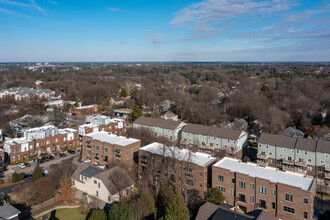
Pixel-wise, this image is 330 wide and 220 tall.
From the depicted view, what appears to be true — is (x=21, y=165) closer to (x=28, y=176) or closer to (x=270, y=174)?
(x=28, y=176)

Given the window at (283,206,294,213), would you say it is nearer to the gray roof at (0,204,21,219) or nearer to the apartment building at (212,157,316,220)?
the apartment building at (212,157,316,220)

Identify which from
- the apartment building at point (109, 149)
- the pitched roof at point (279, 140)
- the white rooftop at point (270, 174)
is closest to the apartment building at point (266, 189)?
the white rooftop at point (270, 174)

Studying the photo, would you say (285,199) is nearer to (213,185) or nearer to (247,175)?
(247,175)

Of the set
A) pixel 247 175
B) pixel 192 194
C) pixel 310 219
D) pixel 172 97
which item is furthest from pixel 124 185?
pixel 172 97

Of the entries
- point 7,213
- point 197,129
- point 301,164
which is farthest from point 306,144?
point 7,213

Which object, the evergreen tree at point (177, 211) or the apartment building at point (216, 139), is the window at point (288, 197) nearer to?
the evergreen tree at point (177, 211)
